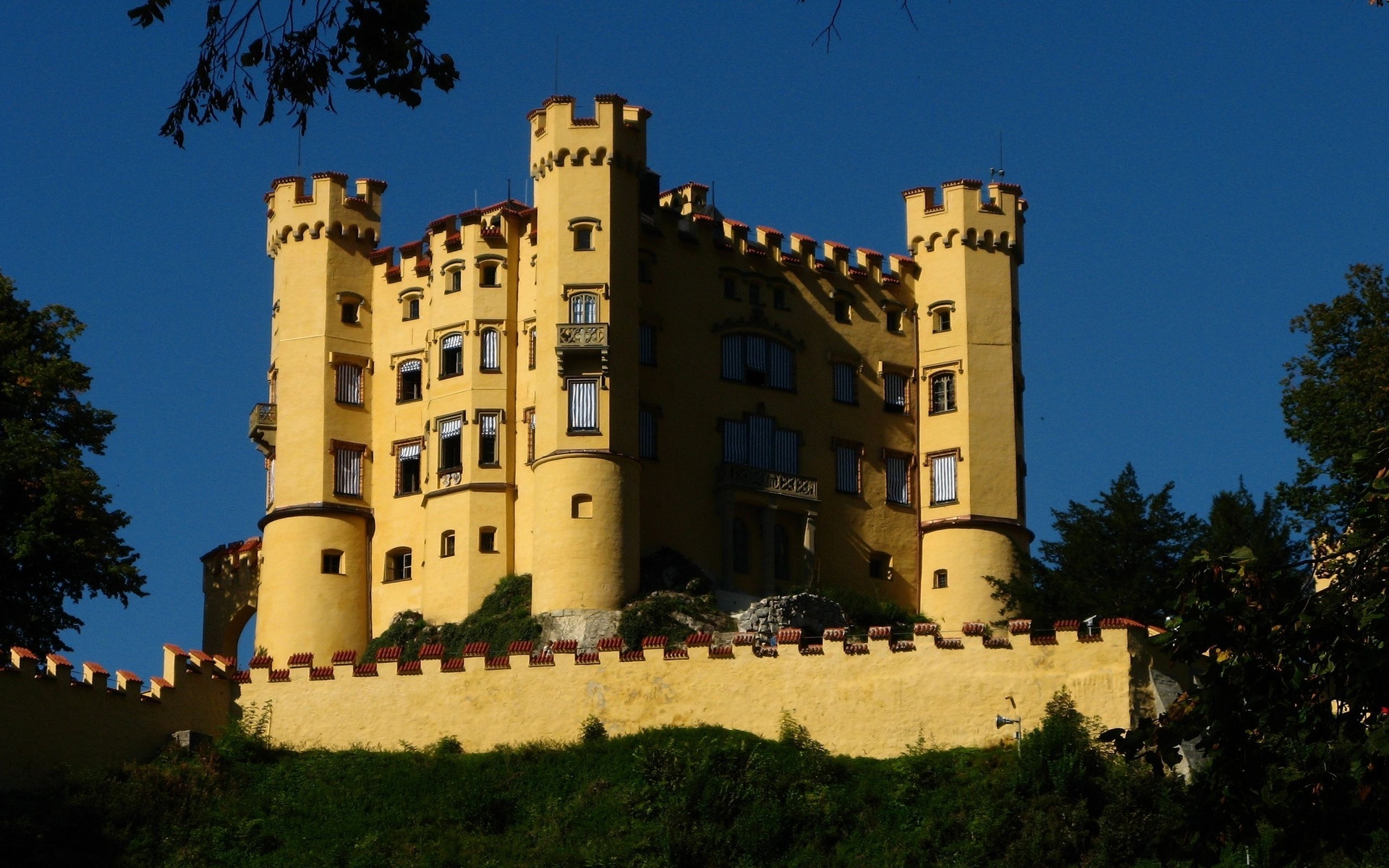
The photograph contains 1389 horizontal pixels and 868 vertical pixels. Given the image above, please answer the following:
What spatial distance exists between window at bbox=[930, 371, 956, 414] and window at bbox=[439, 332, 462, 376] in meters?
13.5

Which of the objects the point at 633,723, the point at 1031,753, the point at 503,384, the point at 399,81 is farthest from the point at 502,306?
the point at 399,81

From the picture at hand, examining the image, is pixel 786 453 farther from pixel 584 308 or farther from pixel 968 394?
pixel 584 308

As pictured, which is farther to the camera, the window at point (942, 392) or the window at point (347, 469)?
the window at point (942, 392)

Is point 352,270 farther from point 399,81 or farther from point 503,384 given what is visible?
point 399,81

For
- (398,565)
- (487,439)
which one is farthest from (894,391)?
(398,565)

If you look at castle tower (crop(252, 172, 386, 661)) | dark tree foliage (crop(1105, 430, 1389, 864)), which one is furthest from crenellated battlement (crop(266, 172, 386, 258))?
dark tree foliage (crop(1105, 430, 1389, 864))

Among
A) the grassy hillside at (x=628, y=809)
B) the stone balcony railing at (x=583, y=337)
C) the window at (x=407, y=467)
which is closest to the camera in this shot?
the grassy hillside at (x=628, y=809)

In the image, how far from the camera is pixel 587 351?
204ft

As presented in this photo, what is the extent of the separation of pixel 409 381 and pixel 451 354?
1.70m

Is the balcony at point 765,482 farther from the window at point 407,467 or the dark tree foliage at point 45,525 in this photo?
the dark tree foliage at point 45,525

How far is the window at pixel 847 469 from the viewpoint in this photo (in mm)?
67562

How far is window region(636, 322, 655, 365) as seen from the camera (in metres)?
65.3

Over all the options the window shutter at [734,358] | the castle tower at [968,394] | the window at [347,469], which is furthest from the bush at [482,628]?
the castle tower at [968,394]

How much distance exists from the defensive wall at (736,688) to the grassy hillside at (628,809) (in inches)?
34.7
